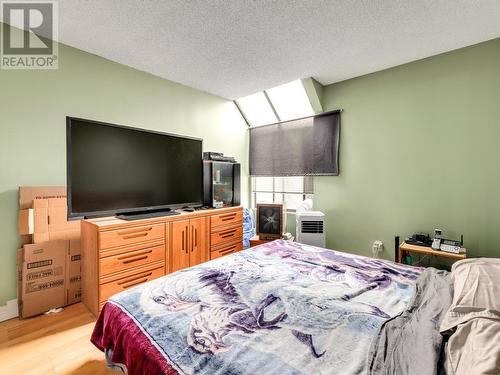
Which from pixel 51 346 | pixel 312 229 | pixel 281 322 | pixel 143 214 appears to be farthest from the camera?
pixel 312 229

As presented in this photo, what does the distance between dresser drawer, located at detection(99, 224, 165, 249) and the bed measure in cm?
88

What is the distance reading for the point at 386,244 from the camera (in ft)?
9.62

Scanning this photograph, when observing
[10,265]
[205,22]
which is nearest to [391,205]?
[205,22]

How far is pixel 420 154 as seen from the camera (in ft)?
8.82

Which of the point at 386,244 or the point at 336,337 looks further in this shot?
the point at 386,244

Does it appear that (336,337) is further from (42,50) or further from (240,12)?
(42,50)

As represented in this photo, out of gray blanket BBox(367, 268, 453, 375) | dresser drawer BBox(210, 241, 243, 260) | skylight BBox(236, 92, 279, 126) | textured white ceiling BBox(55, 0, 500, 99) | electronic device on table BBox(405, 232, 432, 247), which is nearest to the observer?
gray blanket BBox(367, 268, 453, 375)

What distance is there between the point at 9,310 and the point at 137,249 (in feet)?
3.81

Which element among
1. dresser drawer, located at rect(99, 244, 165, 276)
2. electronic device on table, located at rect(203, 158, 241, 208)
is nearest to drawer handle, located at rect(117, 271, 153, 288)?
dresser drawer, located at rect(99, 244, 165, 276)

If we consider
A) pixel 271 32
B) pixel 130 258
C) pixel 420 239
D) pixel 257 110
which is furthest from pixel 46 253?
pixel 420 239

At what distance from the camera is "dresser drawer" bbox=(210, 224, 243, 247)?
2998mm

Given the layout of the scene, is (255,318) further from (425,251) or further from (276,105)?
(276,105)

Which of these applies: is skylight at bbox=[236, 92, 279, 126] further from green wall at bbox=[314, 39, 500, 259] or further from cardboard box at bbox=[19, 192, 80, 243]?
cardboard box at bbox=[19, 192, 80, 243]

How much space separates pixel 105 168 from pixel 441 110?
3.57 m
